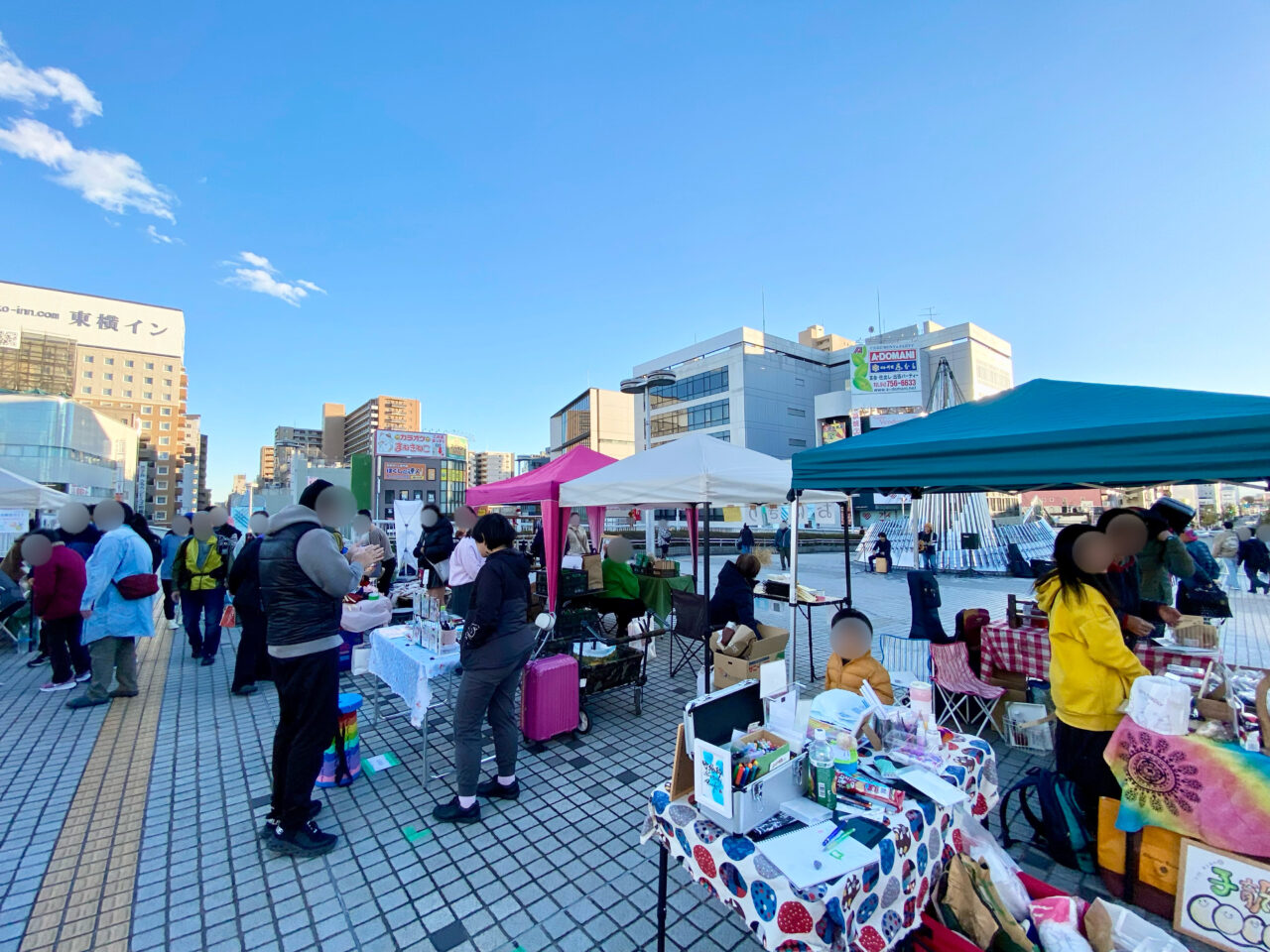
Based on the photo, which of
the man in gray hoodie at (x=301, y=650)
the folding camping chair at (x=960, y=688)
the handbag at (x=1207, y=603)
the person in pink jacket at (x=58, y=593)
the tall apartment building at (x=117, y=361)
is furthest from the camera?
the tall apartment building at (x=117, y=361)

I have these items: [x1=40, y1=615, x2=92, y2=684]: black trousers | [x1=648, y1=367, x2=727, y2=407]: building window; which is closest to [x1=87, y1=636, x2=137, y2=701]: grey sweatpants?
[x1=40, y1=615, x2=92, y2=684]: black trousers

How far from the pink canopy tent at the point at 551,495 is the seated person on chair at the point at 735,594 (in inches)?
76.3

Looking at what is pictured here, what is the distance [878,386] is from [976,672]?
1299 inches

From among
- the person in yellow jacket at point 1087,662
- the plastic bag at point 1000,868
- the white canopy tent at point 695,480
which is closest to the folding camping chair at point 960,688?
the white canopy tent at point 695,480

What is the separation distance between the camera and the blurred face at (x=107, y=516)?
5.54 metres

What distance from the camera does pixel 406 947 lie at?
237 centimetres

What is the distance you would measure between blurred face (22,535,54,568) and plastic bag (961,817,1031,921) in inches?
316

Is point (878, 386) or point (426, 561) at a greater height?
point (878, 386)

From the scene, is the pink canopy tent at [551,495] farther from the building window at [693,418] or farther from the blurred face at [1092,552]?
the building window at [693,418]

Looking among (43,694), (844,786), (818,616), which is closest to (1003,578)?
(818,616)

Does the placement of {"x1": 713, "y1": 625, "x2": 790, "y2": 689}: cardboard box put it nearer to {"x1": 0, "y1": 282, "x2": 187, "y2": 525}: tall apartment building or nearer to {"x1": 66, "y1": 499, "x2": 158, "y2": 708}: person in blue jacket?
{"x1": 66, "y1": 499, "x2": 158, "y2": 708}: person in blue jacket

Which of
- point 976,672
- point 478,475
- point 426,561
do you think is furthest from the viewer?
point 478,475

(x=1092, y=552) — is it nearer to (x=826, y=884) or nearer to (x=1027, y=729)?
(x=826, y=884)

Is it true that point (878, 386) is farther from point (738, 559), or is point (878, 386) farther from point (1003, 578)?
point (738, 559)
